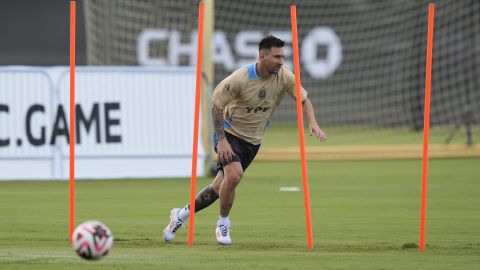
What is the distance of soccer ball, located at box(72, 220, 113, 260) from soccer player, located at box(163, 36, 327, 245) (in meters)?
2.17

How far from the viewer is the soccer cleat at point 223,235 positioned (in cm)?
1062

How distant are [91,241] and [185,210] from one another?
8.36 ft

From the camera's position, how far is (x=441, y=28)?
97.1ft

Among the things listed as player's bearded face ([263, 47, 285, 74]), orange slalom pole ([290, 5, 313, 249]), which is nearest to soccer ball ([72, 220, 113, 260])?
orange slalom pole ([290, 5, 313, 249])

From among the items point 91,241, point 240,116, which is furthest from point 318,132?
point 91,241

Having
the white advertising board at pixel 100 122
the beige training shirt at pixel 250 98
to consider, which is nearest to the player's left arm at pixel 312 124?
the beige training shirt at pixel 250 98

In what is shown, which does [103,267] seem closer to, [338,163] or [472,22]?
[338,163]

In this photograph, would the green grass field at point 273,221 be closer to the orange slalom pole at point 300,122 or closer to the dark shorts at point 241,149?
the orange slalom pole at point 300,122

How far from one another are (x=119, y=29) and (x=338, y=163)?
22.4 feet

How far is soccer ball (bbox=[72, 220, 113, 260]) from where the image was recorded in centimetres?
859

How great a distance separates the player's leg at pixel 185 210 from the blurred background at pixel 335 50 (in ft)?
48.5

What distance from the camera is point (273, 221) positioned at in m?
13.0

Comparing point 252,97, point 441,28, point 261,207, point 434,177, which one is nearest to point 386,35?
point 441,28

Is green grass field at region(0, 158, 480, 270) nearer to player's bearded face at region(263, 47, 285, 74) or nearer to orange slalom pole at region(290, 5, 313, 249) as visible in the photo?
orange slalom pole at region(290, 5, 313, 249)
